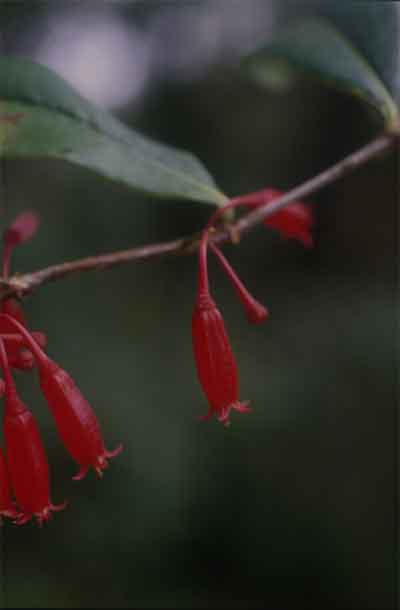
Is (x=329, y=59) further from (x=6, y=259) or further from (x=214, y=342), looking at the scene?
(x=6, y=259)

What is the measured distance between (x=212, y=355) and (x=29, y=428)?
0.51 m

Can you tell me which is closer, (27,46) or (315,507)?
(315,507)

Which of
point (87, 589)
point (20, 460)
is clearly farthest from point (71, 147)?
point (87, 589)

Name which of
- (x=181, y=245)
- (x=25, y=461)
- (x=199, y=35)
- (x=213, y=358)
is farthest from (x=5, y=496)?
(x=199, y=35)

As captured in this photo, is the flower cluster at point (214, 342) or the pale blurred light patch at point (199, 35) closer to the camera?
the flower cluster at point (214, 342)

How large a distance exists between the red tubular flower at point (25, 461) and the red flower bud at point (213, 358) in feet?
1.52

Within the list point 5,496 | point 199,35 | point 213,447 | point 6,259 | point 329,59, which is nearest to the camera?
point 5,496

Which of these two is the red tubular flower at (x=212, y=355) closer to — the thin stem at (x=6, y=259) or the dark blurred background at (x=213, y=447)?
the thin stem at (x=6, y=259)

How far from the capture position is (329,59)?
2.71m

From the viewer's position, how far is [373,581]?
588cm

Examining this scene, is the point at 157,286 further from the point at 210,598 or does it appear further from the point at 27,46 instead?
the point at 210,598

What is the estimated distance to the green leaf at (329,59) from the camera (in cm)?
261

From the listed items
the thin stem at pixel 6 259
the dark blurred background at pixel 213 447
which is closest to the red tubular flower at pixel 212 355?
the thin stem at pixel 6 259

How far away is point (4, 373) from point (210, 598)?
4428 millimetres
